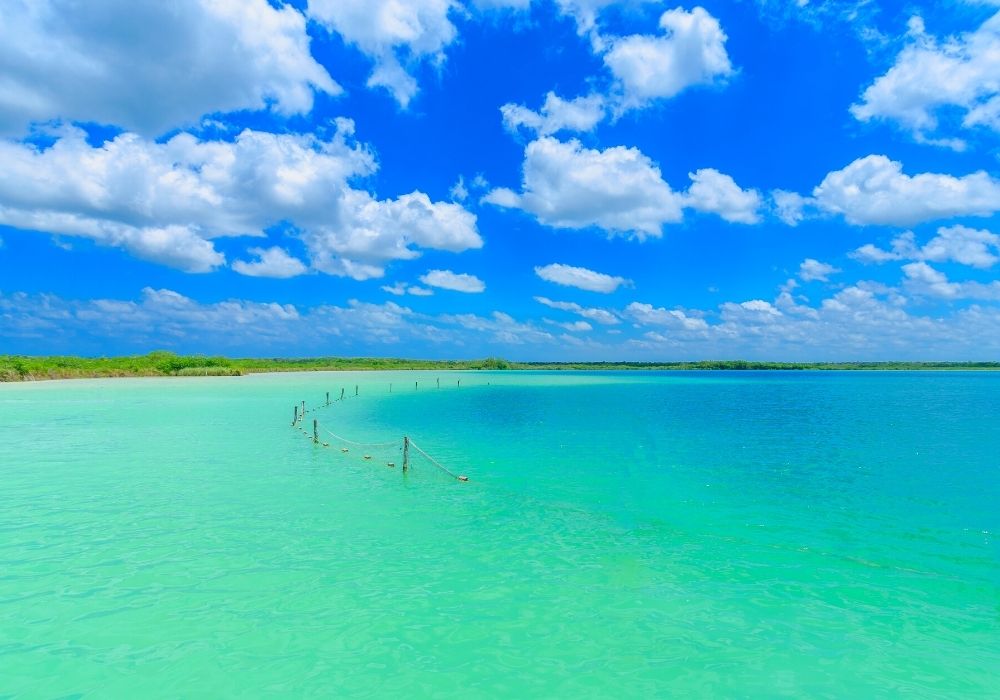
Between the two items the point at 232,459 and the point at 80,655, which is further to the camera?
the point at 232,459

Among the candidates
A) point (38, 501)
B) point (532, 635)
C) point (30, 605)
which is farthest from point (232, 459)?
point (532, 635)

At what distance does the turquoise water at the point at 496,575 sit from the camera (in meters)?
6.69

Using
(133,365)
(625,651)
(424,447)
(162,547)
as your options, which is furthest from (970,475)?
(133,365)

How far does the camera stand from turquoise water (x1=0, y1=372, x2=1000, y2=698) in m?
6.69

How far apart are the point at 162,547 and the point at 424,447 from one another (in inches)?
564

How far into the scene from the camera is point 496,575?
964 centimetres

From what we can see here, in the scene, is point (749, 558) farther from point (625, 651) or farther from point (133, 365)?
point (133, 365)

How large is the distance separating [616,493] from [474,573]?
7.42 m

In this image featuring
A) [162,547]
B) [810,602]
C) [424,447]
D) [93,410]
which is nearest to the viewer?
[810,602]

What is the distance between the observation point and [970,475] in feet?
61.0

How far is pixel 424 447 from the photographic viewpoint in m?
24.7

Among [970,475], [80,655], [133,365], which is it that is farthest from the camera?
[133,365]

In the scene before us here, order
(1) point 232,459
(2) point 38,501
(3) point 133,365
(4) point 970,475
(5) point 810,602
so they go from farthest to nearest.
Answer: (3) point 133,365, (1) point 232,459, (4) point 970,475, (2) point 38,501, (5) point 810,602

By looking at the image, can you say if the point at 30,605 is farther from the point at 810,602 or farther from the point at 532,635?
the point at 810,602
